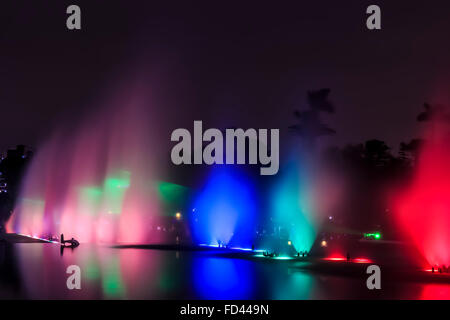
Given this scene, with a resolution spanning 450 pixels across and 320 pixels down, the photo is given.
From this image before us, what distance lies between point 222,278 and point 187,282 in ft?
5.56

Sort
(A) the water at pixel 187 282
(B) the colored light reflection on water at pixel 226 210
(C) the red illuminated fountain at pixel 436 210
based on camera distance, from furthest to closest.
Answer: (B) the colored light reflection on water at pixel 226 210 → (C) the red illuminated fountain at pixel 436 210 → (A) the water at pixel 187 282

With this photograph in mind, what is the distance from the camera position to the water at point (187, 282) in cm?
1731

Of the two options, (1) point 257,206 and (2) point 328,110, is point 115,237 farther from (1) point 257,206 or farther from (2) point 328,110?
(2) point 328,110

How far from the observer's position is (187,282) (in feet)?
65.7

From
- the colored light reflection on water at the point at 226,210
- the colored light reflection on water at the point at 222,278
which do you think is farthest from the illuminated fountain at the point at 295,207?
the colored light reflection on water at the point at 222,278

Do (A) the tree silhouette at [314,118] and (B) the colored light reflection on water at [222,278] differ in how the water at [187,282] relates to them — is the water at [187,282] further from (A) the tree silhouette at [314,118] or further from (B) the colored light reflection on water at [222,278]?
(A) the tree silhouette at [314,118]

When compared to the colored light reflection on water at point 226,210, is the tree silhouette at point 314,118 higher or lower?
higher

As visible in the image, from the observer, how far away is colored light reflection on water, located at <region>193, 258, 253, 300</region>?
57.0ft

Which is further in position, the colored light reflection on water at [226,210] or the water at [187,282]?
the colored light reflection on water at [226,210]

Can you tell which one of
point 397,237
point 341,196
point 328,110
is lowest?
point 397,237

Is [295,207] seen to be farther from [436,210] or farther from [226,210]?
[436,210]

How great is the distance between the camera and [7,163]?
3344 inches
